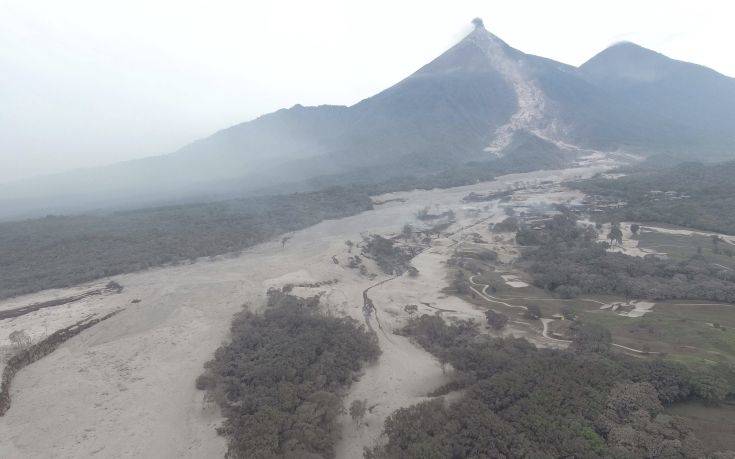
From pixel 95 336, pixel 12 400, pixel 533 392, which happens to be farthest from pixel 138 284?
pixel 533 392

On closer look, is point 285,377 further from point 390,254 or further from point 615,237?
point 615,237

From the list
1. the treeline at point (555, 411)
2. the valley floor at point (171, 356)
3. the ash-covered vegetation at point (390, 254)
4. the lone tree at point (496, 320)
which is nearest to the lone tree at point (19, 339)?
the valley floor at point (171, 356)

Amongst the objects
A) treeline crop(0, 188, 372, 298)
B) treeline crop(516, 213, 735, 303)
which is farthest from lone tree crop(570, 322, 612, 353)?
treeline crop(0, 188, 372, 298)

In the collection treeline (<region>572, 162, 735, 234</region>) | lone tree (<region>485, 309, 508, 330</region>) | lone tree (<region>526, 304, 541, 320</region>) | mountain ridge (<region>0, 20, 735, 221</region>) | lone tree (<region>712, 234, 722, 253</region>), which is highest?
mountain ridge (<region>0, 20, 735, 221</region>)

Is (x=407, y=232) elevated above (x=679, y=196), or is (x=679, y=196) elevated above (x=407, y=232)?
(x=407, y=232)

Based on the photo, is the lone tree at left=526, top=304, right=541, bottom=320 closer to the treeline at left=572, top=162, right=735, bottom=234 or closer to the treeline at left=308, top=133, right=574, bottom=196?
the treeline at left=572, top=162, right=735, bottom=234

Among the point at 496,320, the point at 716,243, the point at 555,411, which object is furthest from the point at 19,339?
the point at 716,243
